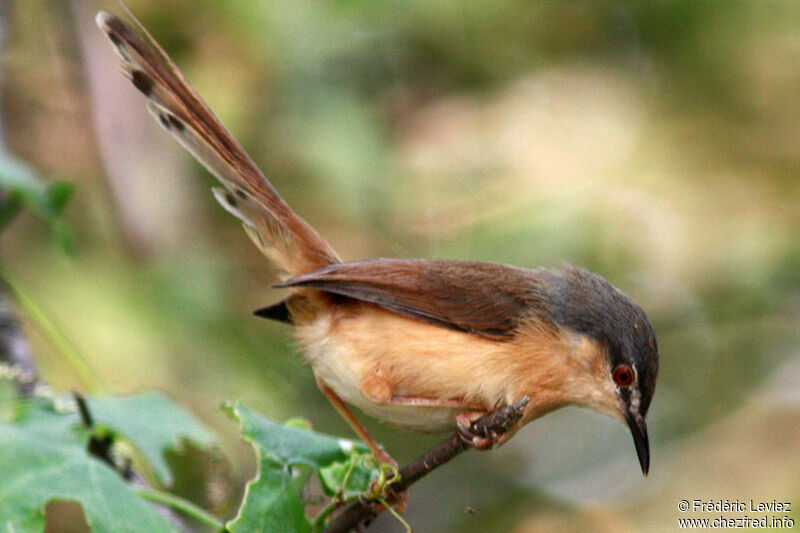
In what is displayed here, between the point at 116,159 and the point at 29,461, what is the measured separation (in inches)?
155

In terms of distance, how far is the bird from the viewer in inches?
121

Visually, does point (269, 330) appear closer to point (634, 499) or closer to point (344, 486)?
point (634, 499)

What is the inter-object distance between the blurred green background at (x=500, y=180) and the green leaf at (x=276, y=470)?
8.36 feet

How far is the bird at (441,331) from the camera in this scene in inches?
121

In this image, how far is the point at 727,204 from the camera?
5996 mm

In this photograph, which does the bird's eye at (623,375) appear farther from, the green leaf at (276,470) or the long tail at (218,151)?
the long tail at (218,151)

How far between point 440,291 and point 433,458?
1.06 m

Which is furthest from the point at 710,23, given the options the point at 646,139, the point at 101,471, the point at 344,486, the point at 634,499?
the point at 101,471

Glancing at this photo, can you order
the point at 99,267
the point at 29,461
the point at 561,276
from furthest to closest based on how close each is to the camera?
the point at 99,267 < the point at 561,276 < the point at 29,461

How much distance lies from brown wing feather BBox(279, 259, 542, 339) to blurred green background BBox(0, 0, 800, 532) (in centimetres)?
198

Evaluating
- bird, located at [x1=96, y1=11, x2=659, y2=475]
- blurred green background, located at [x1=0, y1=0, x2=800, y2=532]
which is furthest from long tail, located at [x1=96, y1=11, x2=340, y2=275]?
blurred green background, located at [x1=0, y1=0, x2=800, y2=532]

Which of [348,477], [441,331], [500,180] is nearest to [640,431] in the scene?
[441,331]

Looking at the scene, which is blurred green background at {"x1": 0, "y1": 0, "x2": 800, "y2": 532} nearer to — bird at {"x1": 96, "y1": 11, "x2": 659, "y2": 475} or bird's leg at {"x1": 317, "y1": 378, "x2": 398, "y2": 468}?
bird's leg at {"x1": 317, "y1": 378, "x2": 398, "y2": 468}

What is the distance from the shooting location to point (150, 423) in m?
3.18
